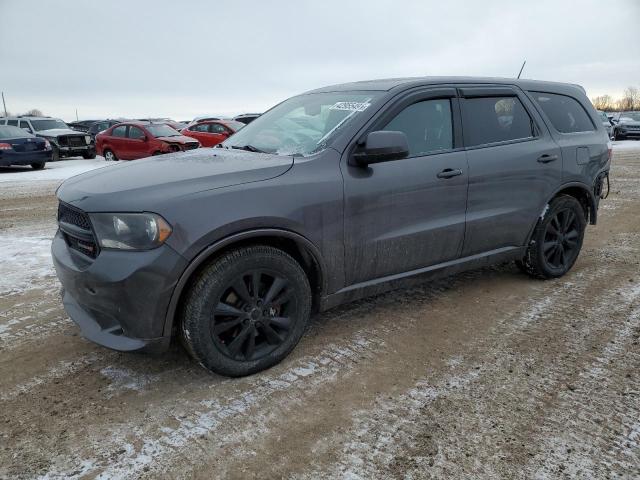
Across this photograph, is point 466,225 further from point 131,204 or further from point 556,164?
point 131,204

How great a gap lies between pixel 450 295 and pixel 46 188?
10.0 metres

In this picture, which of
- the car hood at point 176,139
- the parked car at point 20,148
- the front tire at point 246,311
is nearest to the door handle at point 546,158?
the front tire at point 246,311

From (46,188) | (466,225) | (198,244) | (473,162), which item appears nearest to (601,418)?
A: (466,225)

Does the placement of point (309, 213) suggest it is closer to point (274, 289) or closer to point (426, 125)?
point (274, 289)

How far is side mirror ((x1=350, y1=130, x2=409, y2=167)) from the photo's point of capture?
307 centimetres

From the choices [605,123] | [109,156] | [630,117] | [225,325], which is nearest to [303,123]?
[225,325]

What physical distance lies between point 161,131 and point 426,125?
1414 cm

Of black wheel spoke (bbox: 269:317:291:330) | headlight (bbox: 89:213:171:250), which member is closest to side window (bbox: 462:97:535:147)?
black wheel spoke (bbox: 269:317:291:330)

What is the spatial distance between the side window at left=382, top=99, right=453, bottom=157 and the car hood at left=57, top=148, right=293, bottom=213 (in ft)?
2.97

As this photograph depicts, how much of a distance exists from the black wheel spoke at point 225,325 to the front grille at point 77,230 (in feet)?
2.51

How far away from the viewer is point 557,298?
414cm

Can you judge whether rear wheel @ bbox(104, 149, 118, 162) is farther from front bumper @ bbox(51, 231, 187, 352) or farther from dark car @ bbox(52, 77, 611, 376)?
front bumper @ bbox(51, 231, 187, 352)

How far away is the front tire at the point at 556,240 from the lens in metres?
4.36

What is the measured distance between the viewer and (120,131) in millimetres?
16703
